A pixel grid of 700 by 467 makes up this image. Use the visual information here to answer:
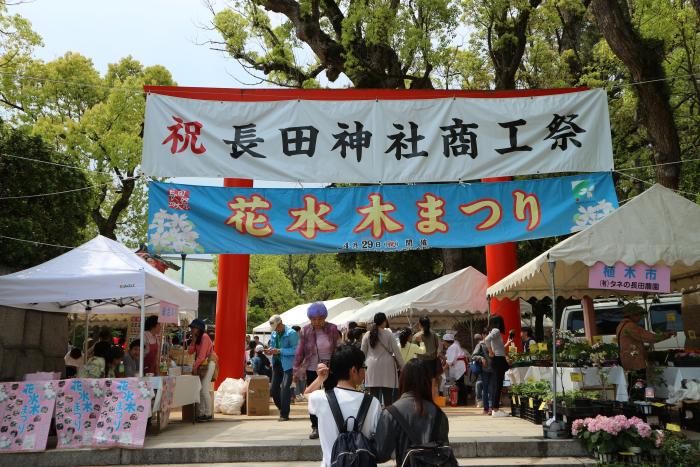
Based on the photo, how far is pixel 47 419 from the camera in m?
8.05

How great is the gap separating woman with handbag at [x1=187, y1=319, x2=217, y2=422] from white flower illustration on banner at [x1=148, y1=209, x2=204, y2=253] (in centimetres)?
285

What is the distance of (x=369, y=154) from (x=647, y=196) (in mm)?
3690

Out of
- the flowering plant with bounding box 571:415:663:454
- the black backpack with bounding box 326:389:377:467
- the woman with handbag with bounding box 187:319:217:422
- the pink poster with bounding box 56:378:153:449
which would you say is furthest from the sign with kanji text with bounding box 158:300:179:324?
the black backpack with bounding box 326:389:377:467

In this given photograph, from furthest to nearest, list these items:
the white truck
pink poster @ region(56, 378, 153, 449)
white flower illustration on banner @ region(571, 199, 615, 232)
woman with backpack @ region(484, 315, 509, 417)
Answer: the white truck, woman with backpack @ region(484, 315, 509, 417), white flower illustration on banner @ region(571, 199, 615, 232), pink poster @ region(56, 378, 153, 449)

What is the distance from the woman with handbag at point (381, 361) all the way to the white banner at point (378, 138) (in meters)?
2.11

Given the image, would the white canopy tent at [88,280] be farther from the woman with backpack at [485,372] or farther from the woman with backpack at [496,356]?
the woman with backpack at [485,372]

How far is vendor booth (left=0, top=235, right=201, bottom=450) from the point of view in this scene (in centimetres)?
812

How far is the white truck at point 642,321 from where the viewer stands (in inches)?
639

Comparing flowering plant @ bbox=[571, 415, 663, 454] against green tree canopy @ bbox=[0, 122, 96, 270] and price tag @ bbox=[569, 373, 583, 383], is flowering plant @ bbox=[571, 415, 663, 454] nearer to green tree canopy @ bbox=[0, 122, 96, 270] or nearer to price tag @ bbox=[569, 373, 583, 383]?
price tag @ bbox=[569, 373, 583, 383]

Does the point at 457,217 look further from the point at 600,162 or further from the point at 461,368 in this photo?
the point at 461,368

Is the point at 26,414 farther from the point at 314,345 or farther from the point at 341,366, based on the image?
the point at 341,366

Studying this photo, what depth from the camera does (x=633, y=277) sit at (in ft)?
Result: 27.0

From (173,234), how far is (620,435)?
5.99m

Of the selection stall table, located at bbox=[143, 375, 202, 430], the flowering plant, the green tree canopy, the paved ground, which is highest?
the green tree canopy
